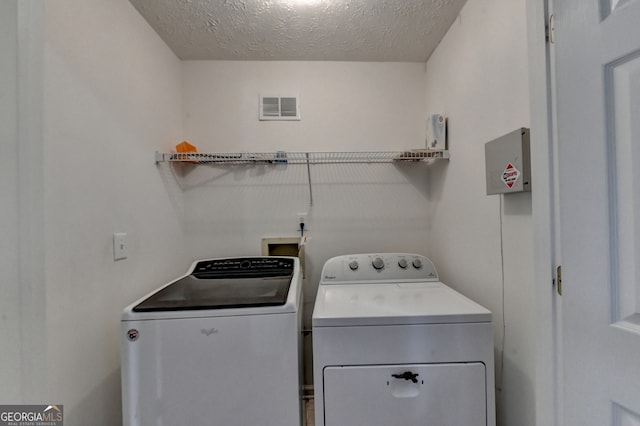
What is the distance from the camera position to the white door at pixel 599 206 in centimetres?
55

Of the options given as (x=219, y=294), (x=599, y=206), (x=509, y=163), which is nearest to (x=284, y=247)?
(x=219, y=294)

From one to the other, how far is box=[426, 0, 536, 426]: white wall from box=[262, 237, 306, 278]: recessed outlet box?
1.00 metres

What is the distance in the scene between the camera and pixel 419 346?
994mm

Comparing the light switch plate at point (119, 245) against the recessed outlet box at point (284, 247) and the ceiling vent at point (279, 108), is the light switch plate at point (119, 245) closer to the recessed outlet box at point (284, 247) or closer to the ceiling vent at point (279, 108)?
the recessed outlet box at point (284, 247)

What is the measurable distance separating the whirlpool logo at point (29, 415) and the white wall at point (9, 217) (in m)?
0.04

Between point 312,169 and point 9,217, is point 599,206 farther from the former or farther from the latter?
point 9,217

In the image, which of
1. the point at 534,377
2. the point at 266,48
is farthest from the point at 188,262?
the point at 534,377

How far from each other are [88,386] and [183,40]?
6.43 feet

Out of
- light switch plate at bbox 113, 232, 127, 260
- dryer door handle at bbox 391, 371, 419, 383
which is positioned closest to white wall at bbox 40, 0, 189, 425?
light switch plate at bbox 113, 232, 127, 260

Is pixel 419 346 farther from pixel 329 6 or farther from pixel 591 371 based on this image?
pixel 329 6

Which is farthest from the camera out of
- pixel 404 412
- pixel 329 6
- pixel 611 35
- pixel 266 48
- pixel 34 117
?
pixel 266 48

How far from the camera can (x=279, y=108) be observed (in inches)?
73.4

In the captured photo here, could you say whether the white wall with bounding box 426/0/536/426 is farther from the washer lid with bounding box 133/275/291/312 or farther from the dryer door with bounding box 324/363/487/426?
the washer lid with bounding box 133/275/291/312

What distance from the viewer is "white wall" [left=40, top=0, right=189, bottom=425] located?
913 millimetres
